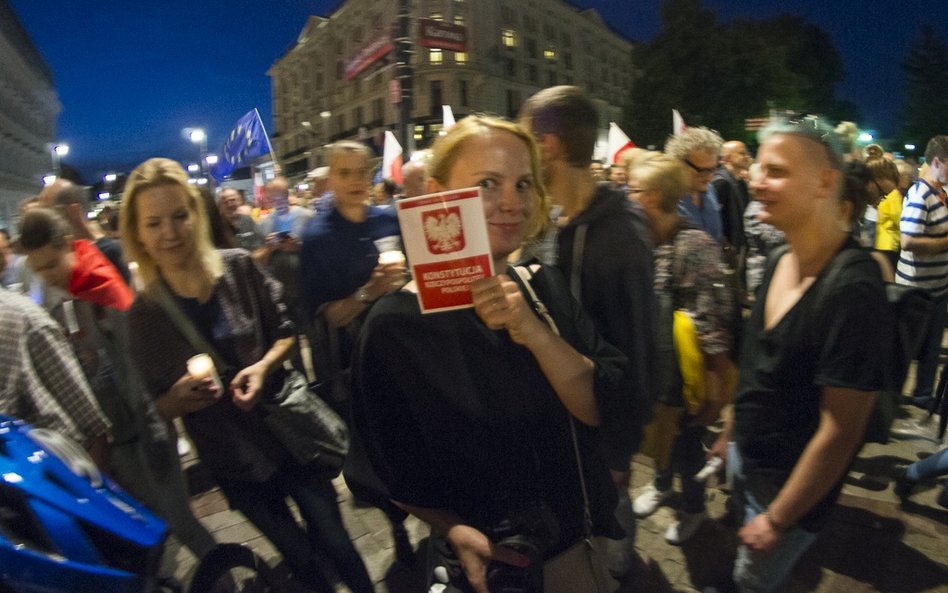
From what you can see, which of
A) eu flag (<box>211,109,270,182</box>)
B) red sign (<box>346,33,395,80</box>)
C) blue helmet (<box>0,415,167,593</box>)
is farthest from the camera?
red sign (<box>346,33,395,80</box>)

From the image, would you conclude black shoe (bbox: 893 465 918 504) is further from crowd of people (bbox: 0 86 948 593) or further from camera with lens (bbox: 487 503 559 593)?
camera with lens (bbox: 487 503 559 593)

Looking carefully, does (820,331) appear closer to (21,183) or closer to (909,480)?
(909,480)

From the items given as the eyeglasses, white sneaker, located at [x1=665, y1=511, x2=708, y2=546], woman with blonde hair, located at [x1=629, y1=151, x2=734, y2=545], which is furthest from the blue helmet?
the eyeglasses

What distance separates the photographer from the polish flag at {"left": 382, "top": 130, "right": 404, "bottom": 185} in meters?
8.79

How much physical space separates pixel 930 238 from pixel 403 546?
4.44m

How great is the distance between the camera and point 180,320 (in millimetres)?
2381

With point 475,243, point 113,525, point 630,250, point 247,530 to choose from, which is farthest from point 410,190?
point 475,243

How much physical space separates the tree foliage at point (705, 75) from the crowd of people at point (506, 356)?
31120 millimetres

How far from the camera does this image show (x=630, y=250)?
2.26m

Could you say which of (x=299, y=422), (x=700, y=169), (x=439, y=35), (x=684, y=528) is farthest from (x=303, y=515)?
(x=439, y=35)

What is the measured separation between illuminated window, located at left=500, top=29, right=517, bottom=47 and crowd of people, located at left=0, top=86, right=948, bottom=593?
57047 millimetres

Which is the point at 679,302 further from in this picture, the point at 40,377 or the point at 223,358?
the point at 40,377

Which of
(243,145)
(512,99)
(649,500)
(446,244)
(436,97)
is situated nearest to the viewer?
(446,244)

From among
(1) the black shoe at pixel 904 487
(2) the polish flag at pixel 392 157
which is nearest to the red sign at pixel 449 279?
(1) the black shoe at pixel 904 487
